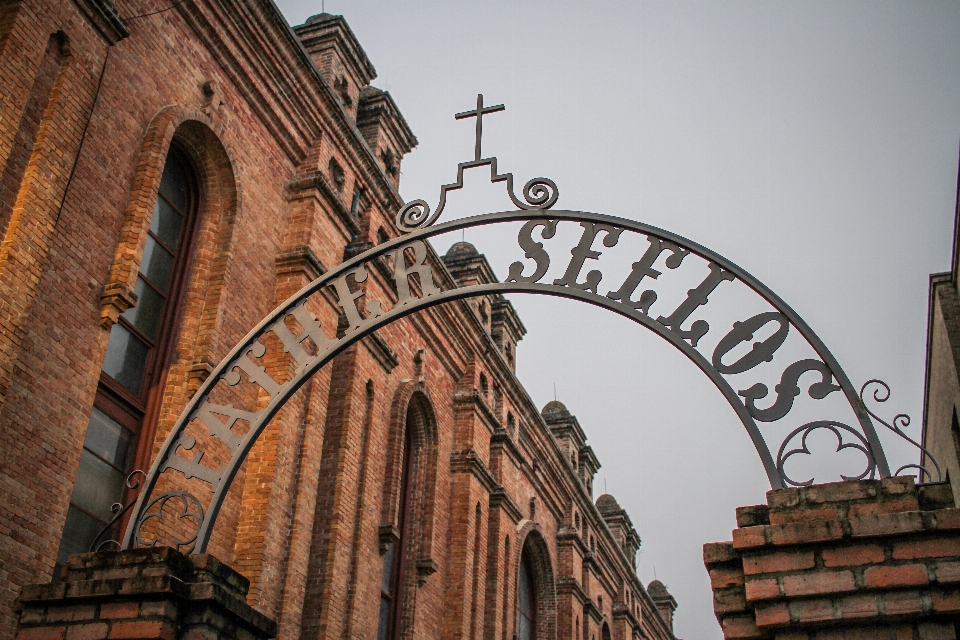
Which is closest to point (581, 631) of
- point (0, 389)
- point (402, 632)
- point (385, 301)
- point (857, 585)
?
point (402, 632)

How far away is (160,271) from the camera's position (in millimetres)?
11273

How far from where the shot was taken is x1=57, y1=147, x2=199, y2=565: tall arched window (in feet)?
31.4

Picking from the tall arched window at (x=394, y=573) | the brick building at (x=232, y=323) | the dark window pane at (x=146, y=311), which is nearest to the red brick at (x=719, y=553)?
the brick building at (x=232, y=323)

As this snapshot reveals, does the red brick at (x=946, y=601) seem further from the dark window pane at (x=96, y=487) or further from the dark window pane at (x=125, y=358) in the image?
the dark window pane at (x=125, y=358)

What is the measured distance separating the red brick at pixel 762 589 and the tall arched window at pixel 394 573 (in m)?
10.5

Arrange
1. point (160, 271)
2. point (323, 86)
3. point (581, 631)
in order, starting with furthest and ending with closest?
point (581, 631), point (323, 86), point (160, 271)

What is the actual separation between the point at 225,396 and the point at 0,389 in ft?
12.6

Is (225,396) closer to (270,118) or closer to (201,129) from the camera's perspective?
(201,129)

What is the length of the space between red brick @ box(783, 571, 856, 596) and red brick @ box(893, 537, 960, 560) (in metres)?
0.26

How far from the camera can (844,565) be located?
16.1 ft

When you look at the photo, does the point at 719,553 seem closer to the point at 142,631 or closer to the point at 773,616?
the point at 773,616

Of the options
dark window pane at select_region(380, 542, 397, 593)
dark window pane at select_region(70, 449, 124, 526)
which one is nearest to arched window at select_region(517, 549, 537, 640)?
dark window pane at select_region(380, 542, 397, 593)

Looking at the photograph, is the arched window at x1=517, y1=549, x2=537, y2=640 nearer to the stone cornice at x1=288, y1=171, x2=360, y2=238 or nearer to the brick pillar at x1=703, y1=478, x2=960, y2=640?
the stone cornice at x1=288, y1=171, x2=360, y2=238

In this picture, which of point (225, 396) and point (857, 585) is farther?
point (225, 396)
